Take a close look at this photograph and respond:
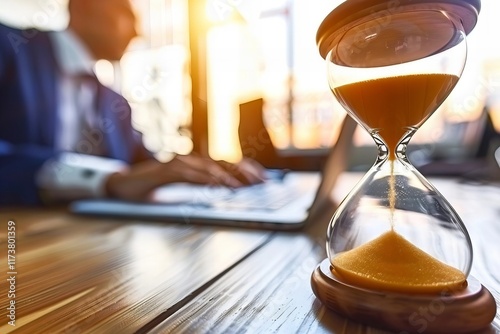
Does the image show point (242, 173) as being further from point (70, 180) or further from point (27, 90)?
point (27, 90)

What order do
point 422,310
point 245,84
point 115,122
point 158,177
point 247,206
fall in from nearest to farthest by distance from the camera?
1. point 422,310
2. point 247,206
3. point 158,177
4. point 115,122
5. point 245,84

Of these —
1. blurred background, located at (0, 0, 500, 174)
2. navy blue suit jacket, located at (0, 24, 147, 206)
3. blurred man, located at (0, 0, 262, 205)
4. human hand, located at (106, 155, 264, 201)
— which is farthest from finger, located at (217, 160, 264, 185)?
navy blue suit jacket, located at (0, 24, 147, 206)

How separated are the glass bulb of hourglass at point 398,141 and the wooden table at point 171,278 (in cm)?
4

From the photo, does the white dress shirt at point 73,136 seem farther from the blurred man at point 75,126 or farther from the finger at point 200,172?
the finger at point 200,172

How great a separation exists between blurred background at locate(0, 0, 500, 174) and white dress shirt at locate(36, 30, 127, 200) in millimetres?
251

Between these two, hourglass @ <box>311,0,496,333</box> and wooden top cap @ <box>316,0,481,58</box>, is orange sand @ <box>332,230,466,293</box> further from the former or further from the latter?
wooden top cap @ <box>316,0,481,58</box>

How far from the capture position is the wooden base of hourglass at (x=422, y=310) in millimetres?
191

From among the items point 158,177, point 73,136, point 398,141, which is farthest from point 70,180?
point 398,141

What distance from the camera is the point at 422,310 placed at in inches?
7.6

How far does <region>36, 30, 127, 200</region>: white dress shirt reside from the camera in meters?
0.76

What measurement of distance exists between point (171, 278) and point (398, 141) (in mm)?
204

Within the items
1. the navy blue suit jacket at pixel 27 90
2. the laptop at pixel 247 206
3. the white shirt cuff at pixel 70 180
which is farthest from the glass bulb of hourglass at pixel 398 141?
the navy blue suit jacket at pixel 27 90

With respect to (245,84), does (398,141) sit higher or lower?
lower

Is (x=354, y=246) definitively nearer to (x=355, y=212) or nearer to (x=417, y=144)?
(x=355, y=212)
